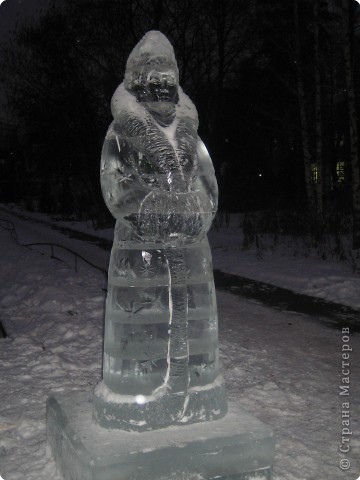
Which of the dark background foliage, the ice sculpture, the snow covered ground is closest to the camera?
the ice sculpture

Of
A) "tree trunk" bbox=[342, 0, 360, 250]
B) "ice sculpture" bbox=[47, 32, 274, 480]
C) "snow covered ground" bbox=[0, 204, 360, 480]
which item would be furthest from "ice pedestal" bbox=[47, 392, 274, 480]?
"tree trunk" bbox=[342, 0, 360, 250]

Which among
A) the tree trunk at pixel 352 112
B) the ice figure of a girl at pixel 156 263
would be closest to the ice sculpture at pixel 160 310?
the ice figure of a girl at pixel 156 263

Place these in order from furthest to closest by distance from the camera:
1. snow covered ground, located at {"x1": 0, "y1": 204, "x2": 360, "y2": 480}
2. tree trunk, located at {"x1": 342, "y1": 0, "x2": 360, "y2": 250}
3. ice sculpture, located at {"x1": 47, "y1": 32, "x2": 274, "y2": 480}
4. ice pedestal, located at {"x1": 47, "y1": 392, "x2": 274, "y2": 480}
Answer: tree trunk, located at {"x1": 342, "y1": 0, "x2": 360, "y2": 250}
snow covered ground, located at {"x1": 0, "y1": 204, "x2": 360, "y2": 480}
ice sculpture, located at {"x1": 47, "y1": 32, "x2": 274, "y2": 480}
ice pedestal, located at {"x1": 47, "y1": 392, "x2": 274, "y2": 480}

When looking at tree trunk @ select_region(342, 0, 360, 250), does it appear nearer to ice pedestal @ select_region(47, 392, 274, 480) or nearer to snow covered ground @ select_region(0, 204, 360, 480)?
snow covered ground @ select_region(0, 204, 360, 480)

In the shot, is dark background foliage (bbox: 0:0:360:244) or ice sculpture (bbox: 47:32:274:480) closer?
ice sculpture (bbox: 47:32:274:480)

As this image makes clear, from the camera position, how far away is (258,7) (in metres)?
21.4

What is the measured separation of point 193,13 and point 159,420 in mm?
21117

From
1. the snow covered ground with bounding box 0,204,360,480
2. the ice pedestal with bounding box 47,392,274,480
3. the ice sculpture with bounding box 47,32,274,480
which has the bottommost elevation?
the snow covered ground with bounding box 0,204,360,480

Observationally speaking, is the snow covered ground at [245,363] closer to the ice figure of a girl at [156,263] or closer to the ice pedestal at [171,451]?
the ice pedestal at [171,451]

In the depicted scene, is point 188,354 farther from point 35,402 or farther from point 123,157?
point 35,402

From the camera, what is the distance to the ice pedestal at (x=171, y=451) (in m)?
2.74

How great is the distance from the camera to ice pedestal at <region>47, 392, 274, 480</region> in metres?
2.74

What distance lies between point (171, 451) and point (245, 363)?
280 centimetres

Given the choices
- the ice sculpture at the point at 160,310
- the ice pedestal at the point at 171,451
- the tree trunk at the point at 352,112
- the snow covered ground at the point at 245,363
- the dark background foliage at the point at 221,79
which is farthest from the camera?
the dark background foliage at the point at 221,79
